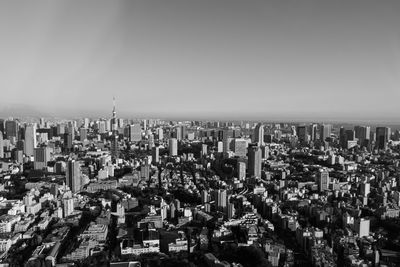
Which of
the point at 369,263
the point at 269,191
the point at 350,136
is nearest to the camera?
the point at 369,263

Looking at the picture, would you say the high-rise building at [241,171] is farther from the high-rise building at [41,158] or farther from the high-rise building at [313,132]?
the high-rise building at [313,132]

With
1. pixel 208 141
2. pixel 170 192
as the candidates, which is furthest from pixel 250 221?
pixel 208 141

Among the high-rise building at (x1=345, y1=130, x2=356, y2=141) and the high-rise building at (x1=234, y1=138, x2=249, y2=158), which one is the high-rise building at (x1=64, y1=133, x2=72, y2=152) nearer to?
the high-rise building at (x1=234, y1=138, x2=249, y2=158)

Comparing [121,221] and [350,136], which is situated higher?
[350,136]

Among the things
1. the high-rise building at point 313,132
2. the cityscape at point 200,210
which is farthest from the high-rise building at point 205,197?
the high-rise building at point 313,132

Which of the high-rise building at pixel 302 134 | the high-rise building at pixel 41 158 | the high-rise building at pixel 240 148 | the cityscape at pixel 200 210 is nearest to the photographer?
the cityscape at pixel 200 210

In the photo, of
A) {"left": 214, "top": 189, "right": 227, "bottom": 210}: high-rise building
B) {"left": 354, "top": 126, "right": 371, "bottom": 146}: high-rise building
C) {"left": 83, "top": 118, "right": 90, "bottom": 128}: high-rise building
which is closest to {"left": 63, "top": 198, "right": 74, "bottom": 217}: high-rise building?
{"left": 214, "top": 189, "right": 227, "bottom": 210}: high-rise building

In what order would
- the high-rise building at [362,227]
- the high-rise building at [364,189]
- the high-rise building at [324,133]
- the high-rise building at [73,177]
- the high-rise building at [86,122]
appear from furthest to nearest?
1. the high-rise building at [86,122]
2. the high-rise building at [324,133]
3. the high-rise building at [73,177]
4. the high-rise building at [364,189]
5. the high-rise building at [362,227]

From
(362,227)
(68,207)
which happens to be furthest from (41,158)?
(362,227)

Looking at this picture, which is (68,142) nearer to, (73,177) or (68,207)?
(73,177)

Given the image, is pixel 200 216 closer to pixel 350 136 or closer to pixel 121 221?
pixel 121 221

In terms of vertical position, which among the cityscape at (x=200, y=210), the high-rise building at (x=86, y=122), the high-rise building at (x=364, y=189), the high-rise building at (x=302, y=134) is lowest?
the cityscape at (x=200, y=210)
